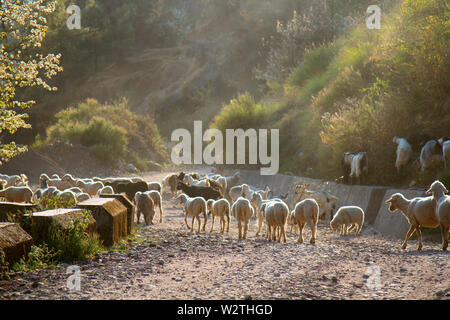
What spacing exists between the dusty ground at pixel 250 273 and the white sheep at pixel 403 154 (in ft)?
13.3

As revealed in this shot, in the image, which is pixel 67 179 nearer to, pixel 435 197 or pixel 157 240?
pixel 157 240

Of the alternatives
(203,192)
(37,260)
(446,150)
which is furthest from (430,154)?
(37,260)

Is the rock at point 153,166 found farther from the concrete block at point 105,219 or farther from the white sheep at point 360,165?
the concrete block at point 105,219

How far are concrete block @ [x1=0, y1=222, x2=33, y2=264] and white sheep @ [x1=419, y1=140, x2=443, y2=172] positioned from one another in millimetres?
10383

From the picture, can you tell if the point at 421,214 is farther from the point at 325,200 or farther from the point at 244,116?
the point at 244,116

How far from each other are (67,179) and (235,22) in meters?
62.9

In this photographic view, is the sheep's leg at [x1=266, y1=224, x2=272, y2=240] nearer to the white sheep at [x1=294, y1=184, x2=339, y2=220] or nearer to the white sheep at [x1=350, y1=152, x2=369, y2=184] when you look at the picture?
the white sheep at [x1=294, y1=184, x2=339, y2=220]

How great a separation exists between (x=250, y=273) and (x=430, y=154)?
796cm

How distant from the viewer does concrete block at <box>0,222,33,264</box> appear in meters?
7.75

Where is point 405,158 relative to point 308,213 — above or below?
above

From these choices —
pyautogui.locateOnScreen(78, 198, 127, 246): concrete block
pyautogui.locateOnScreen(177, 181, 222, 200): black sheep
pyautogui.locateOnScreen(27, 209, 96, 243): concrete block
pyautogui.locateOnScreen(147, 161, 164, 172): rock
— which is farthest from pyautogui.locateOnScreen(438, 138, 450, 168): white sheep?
pyautogui.locateOnScreen(147, 161, 164, 172): rock

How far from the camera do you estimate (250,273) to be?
817 cm

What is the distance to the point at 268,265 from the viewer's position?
8.84 metres

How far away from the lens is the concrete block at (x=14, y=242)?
25.4ft
